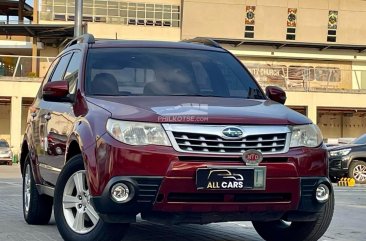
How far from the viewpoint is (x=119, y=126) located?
5617mm

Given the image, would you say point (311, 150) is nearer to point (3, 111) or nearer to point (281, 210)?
point (281, 210)

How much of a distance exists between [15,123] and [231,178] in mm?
42497

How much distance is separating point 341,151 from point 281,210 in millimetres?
14209

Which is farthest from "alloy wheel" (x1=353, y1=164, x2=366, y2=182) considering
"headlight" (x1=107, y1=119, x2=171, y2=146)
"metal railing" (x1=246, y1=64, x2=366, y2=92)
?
"metal railing" (x1=246, y1=64, x2=366, y2=92)

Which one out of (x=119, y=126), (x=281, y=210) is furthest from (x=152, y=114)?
(x=281, y=210)

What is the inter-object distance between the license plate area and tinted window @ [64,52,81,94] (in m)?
2.02

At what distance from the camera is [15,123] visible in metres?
46.5

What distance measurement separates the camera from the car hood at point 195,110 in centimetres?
561

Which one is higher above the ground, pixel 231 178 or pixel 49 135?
pixel 49 135

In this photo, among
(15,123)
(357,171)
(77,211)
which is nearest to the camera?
(77,211)

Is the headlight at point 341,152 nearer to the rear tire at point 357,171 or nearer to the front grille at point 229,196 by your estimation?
the rear tire at point 357,171

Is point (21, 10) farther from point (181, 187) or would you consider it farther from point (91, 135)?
point (181, 187)

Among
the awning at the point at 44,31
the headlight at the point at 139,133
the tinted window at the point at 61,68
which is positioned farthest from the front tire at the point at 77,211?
the awning at the point at 44,31

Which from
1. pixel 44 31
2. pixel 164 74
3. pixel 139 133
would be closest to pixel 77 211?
pixel 139 133
